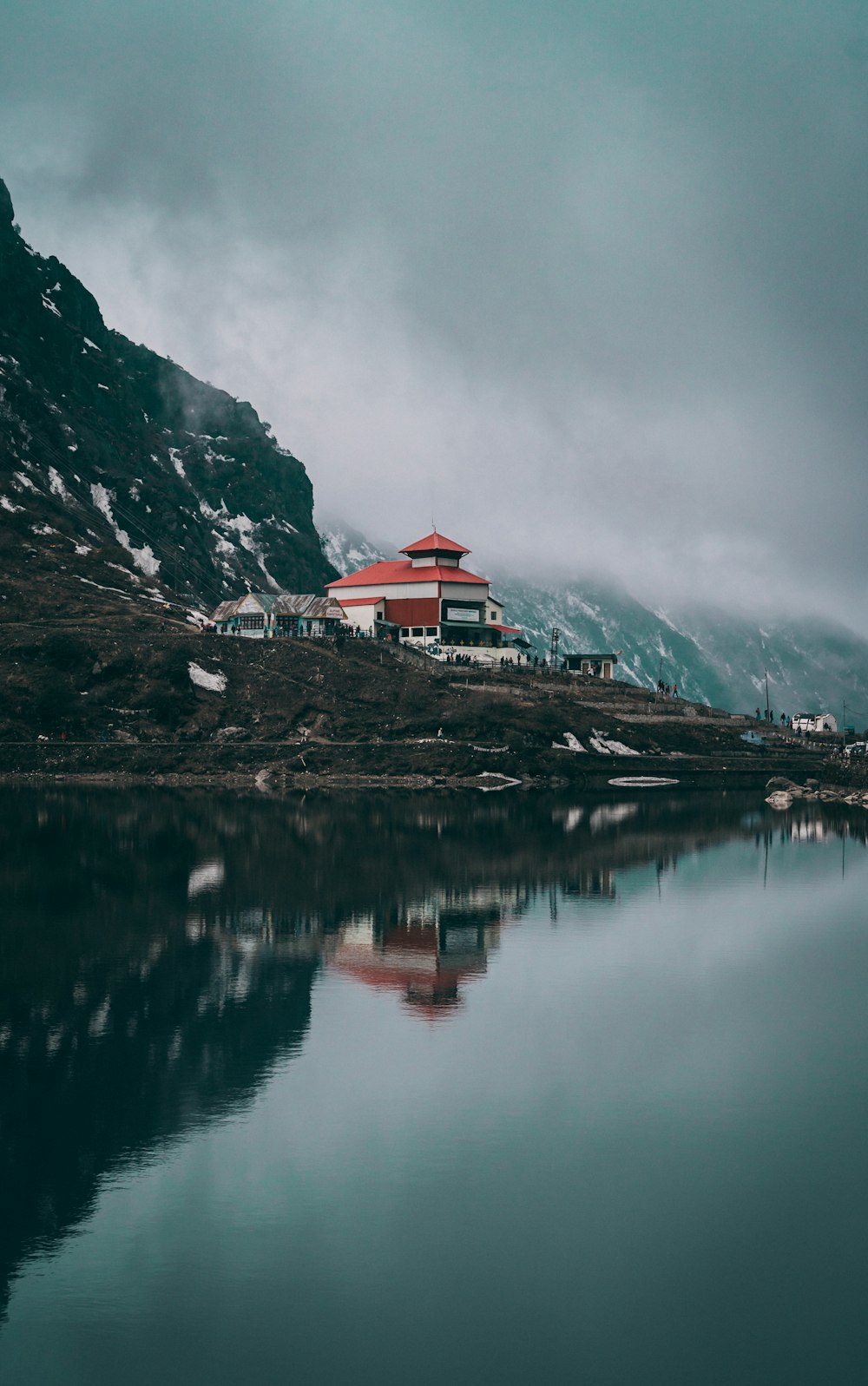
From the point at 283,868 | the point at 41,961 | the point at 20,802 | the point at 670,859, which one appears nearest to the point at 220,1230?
the point at 41,961

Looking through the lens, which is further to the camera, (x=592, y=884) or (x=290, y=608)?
(x=290, y=608)

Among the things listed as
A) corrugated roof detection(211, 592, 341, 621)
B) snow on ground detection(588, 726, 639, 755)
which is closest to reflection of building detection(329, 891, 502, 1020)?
snow on ground detection(588, 726, 639, 755)

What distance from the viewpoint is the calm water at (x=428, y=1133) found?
29.9 meters

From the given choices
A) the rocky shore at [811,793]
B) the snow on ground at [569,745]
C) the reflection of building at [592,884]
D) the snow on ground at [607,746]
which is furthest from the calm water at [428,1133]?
the snow on ground at [607,746]

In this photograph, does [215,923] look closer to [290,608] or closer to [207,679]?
[207,679]

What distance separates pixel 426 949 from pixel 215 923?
1309 centimetres

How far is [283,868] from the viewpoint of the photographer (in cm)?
9425

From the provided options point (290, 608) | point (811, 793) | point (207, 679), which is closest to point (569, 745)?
point (811, 793)

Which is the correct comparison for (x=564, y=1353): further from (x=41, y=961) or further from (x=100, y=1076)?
(x=41, y=961)

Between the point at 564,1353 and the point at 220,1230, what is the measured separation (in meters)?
10.3

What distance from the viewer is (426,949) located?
70938 mm

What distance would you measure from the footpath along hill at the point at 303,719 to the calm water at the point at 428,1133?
221 ft

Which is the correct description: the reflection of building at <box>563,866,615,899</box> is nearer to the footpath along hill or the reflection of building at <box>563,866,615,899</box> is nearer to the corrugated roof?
the footpath along hill

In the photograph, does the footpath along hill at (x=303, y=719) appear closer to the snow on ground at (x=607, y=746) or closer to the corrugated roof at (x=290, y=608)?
Answer: the snow on ground at (x=607, y=746)
